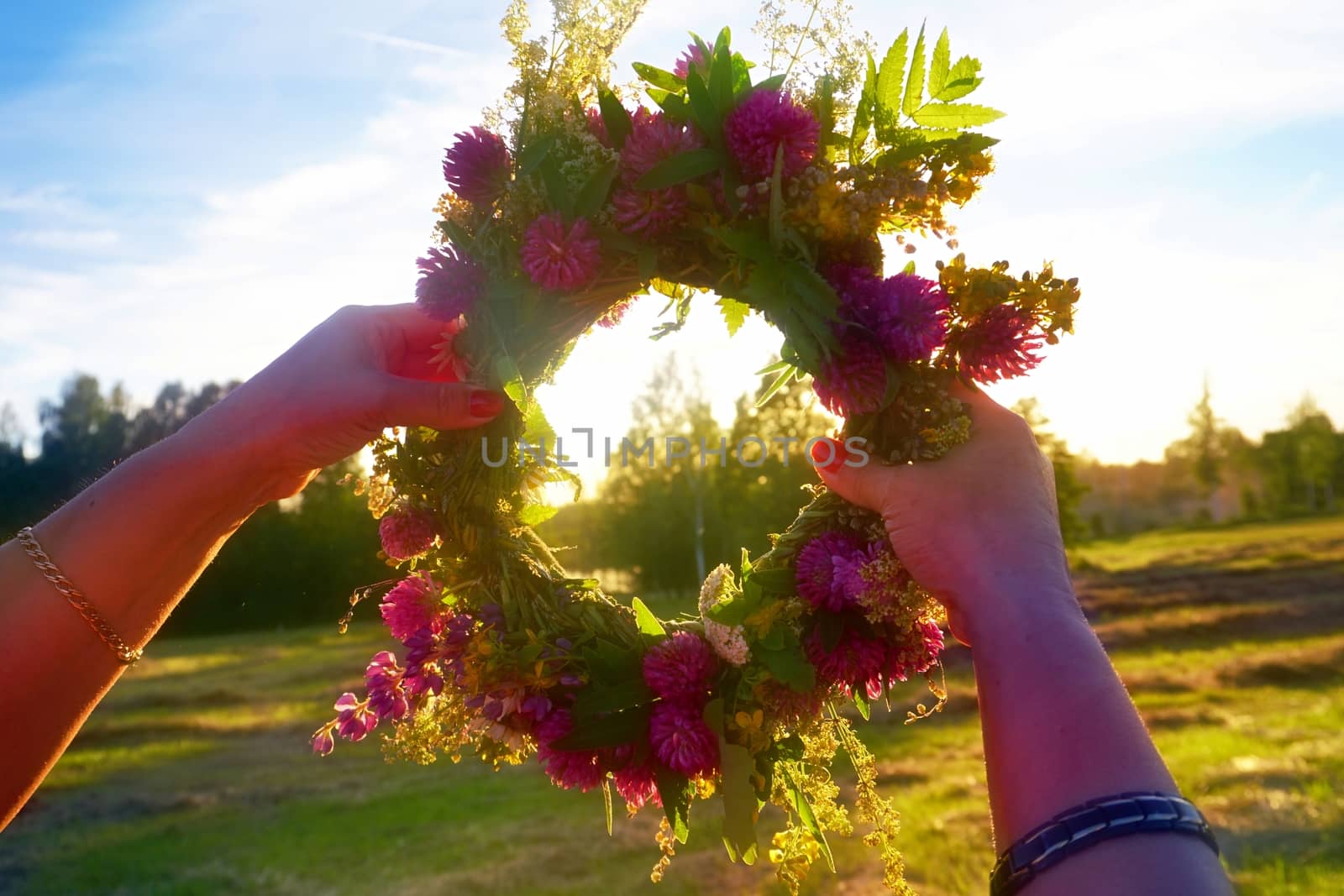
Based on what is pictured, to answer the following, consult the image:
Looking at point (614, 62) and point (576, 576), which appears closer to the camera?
point (614, 62)

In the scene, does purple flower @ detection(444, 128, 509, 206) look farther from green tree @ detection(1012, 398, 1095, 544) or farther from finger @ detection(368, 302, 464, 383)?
green tree @ detection(1012, 398, 1095, 544)

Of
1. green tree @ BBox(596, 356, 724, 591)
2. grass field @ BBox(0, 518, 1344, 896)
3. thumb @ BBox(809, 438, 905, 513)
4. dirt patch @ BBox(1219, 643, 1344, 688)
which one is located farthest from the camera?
green tree @ BBox(596, 356, 724, 591)

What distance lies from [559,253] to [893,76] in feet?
3.18

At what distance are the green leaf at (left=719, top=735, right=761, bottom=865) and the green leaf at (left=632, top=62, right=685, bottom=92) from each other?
1781mm

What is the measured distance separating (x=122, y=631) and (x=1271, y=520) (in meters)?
61.1

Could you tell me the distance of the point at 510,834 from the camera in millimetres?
8211

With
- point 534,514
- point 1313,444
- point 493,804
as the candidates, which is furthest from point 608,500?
point 1313,444

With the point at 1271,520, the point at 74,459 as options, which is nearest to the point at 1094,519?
the point at 1271,520

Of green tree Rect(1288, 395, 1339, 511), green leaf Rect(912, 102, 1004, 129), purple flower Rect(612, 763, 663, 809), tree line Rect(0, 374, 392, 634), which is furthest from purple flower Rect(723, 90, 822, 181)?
green tree Rect(1288, 395, 1339, 511)

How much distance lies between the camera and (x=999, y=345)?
2.38 metres

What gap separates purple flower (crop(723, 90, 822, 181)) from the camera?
96.1 inches

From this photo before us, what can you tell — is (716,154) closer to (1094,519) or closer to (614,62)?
(614,62)

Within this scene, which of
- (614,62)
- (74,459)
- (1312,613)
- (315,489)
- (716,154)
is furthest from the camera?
(74,459)

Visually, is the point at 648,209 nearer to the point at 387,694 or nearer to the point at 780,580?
the point at 780,580
